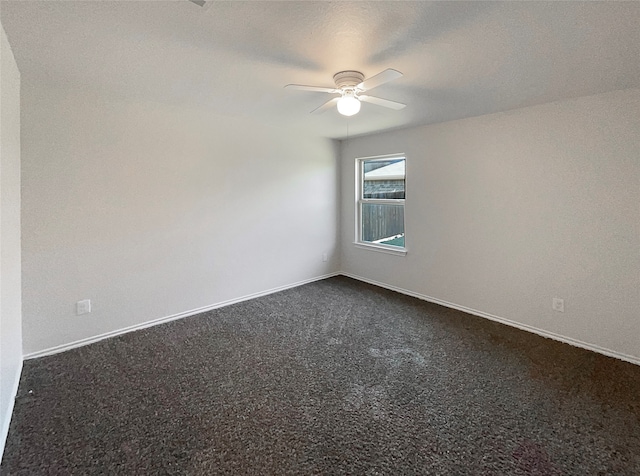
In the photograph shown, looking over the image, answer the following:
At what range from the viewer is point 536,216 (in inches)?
120

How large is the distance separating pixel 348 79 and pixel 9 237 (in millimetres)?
2466

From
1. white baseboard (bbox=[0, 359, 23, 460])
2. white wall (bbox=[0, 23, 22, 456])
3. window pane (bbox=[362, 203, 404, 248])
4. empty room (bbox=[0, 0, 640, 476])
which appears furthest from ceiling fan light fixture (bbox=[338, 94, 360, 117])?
A: white baseboard (bbox=[0, 359, 23, 460])

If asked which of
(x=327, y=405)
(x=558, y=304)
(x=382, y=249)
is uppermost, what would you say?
(x=382, y=249)

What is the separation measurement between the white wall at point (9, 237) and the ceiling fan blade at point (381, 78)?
2107mm

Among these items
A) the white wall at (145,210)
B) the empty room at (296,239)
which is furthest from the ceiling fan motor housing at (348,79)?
the white wall at (145,210)

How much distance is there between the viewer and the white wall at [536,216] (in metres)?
2.59

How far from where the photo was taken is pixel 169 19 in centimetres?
163

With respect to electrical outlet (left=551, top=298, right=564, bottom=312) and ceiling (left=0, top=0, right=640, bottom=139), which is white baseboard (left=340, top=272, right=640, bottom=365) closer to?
electrical outlet (left=551, top=298, right=564, bottom=312)

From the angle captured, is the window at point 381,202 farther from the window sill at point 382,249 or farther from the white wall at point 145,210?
the white wall at point 145,210

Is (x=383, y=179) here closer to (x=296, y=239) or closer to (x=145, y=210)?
(x=296, y=239)

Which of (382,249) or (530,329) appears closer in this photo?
(530,329)

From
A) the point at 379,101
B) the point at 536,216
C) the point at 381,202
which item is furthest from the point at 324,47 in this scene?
the point at 381,202

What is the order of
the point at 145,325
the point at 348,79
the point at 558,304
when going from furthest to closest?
the point at 145,325 → the point at 558,304 → the point at 348,79

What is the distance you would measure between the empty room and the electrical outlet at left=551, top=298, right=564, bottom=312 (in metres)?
0.07
